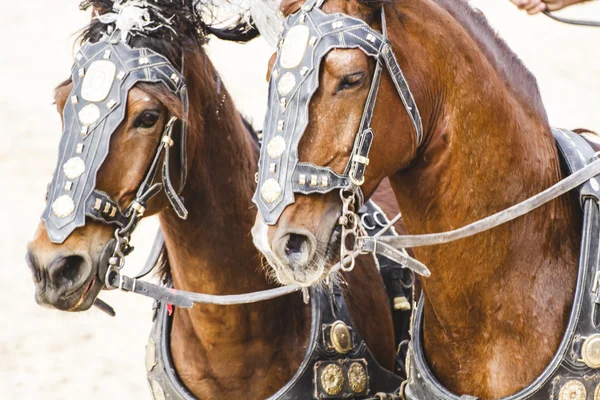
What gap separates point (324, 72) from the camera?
2738 mm

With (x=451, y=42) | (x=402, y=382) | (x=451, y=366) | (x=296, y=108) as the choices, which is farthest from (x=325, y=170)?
(x=402, y=382)

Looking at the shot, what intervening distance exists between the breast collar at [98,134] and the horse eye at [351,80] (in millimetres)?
836

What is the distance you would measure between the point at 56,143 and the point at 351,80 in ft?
32.0

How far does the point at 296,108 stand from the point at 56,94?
3.71 ft

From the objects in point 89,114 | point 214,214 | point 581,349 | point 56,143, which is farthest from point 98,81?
point 56,143

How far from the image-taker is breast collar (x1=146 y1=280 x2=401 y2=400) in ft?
11.6

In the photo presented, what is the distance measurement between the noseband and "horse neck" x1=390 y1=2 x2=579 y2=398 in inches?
33.9

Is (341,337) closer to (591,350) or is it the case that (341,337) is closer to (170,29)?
(591,350)

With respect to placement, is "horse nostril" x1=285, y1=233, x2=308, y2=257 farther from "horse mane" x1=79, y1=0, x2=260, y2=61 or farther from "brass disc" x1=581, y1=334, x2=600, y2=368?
"horse mane" x1=79, y1=0, x2=260, y2=61

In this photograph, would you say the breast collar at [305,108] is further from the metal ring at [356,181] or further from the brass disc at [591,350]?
the brass disc at [591,350]

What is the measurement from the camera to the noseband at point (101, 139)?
3.19 m

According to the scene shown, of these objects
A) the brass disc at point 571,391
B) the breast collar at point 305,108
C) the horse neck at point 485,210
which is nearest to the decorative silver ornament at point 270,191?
the breast collar at point 305,108

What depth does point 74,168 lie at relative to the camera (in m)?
3.21

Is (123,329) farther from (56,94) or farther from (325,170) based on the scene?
(325,170)
